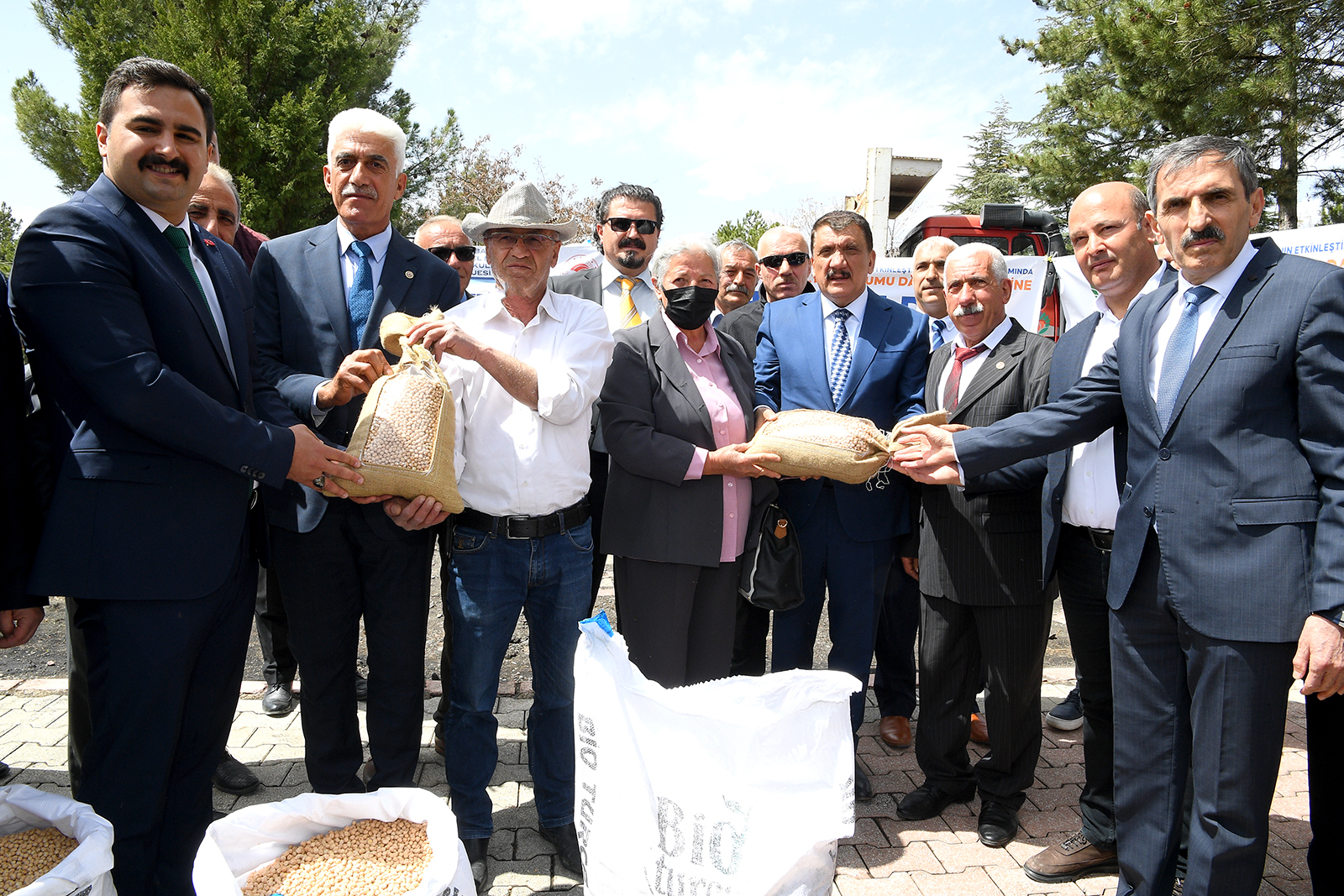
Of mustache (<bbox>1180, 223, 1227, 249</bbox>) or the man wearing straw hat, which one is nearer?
mustache (<bbox>1180, 223, 1227, 249</bbox>)

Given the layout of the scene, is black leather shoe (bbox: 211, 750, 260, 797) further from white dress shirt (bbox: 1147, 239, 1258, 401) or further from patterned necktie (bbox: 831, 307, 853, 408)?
white dress shirt (bbox: 1147, 239, 1258, 401)

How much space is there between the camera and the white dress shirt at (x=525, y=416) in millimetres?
2549

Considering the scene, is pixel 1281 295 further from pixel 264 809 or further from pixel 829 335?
pixel 264 809

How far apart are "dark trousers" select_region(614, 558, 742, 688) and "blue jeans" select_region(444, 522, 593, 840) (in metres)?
0.24

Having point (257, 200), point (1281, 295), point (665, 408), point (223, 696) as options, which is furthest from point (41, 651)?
point (257, 200)

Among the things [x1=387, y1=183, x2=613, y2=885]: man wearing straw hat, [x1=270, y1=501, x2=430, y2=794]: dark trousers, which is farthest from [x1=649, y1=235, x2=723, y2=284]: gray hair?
[x1=270, y1=501, x2=430, y2=794]: dark trousers

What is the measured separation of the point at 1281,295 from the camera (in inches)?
81.9

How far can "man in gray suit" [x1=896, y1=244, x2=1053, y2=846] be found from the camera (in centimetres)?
296

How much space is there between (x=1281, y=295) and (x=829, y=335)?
63.3 inches

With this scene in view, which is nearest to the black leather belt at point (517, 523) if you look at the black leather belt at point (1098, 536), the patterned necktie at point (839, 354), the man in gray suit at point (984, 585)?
the patterned necktie at point (839, 354)

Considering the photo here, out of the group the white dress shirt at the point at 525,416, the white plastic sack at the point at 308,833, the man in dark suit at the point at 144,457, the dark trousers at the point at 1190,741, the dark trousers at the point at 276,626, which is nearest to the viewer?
the white plastic sack at the point at 308,833

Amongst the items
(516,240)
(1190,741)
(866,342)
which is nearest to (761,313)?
(866,342)

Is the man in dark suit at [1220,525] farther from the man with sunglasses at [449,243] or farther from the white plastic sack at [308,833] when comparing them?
the man with sunglasses at [449,243]

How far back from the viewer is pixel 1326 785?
7.65 ft
